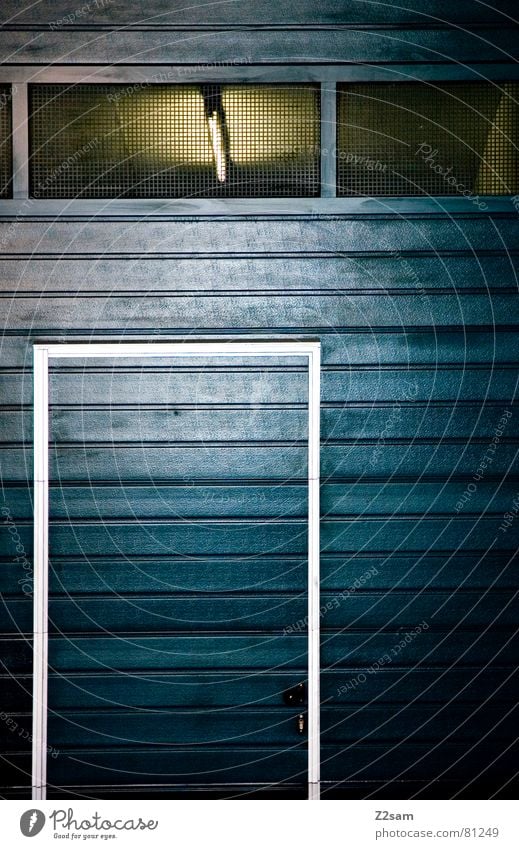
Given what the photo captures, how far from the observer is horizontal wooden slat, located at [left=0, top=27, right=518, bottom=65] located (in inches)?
142

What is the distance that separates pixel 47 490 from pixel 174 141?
1623 millimetres

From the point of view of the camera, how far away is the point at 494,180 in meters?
3.69

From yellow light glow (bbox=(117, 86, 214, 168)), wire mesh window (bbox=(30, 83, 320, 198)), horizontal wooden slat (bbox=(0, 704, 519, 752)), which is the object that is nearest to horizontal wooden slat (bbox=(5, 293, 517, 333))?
wire mesh window (bbox=(30, 83, 320, 198))

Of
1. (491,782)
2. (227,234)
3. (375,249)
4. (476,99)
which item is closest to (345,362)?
(375,249)

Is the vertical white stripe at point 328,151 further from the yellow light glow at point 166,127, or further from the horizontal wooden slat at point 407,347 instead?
the horizontal wooden slat at point 407,347

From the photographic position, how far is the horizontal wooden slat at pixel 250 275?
3.63m

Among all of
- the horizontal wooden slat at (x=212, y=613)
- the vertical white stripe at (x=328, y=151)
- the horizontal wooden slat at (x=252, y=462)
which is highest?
the vertical white stripe at (x=328, y=151)

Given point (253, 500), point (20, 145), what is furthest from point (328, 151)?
point (253, 500)

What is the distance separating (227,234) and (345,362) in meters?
0.75

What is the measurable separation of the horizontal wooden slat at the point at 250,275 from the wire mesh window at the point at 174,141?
1.01 ft

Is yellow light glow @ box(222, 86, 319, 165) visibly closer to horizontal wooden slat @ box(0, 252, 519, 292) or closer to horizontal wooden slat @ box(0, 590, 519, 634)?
horizontal wooden slat @ box(0, 252, 519, 292)

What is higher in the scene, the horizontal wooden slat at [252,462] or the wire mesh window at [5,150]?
the wire mesh window at [5,150]

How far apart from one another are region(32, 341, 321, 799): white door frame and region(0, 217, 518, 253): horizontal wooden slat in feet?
1.34

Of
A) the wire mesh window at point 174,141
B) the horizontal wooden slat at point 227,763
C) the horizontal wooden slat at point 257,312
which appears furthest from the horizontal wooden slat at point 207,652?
the wire mesh window at point 174,141
